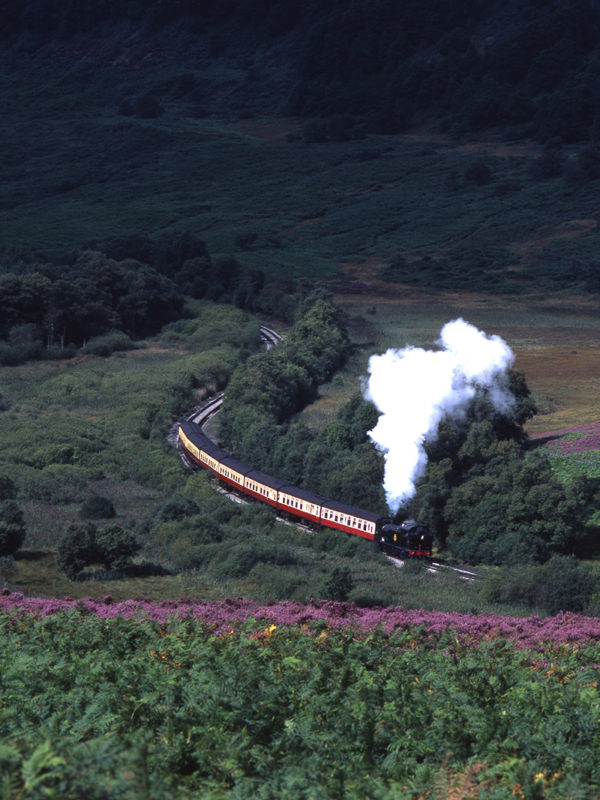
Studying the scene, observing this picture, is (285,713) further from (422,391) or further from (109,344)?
(109,344)

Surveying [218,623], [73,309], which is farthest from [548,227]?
[218,623]

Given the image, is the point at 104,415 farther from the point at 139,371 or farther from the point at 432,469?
the point at 432,469

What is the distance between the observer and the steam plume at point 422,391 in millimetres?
45219

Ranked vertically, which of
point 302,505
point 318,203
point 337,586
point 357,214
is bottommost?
point 337,586

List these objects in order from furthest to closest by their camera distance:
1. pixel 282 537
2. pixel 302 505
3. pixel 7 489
Answer: pixel 7 489
pixel 302 505
pixel 282 537

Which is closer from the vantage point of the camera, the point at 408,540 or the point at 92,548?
Answer: the point at 92,548

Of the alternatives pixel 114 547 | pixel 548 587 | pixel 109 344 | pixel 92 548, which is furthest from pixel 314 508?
pixel 109 344

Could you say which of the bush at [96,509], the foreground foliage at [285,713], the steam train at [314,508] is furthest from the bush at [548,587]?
the bush at [96,509]

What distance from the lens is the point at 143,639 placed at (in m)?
21.9

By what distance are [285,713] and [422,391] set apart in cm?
3110

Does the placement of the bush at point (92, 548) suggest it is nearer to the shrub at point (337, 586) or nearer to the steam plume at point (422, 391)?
the shrub at point (337, 586)

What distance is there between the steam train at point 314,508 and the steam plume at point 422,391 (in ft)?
9.38

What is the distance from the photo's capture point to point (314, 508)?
4462 centimetres

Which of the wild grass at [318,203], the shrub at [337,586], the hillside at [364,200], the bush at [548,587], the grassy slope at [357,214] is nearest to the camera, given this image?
the shrub at [337,586]
